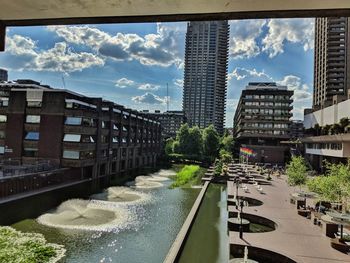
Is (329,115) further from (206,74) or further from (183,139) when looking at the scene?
(206,74)

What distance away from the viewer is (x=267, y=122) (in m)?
101

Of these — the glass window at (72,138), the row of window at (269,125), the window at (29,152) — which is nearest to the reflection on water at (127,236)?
the glass window at (72,138)

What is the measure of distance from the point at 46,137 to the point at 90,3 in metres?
47.3

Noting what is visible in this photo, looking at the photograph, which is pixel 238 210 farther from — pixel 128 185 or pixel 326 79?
pixel 326 79

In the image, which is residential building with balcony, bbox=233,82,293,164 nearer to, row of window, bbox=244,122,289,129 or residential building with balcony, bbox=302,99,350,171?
row of window, bbox=244,122,289,129

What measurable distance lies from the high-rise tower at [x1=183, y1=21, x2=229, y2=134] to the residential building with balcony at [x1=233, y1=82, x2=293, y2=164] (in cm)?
8468

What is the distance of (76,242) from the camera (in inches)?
842

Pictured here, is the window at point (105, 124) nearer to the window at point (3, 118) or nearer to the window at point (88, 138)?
the window at point (88, 138)

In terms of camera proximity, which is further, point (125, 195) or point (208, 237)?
point (125, 195)

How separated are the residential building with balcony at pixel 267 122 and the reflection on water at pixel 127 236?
2795 inches

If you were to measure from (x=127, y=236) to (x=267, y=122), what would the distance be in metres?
84.8

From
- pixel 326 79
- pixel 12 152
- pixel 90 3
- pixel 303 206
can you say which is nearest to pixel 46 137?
pixel 12 152

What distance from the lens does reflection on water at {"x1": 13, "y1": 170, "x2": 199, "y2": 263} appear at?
769 inches

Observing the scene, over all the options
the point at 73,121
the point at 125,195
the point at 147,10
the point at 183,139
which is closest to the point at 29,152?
the point at 73,121
